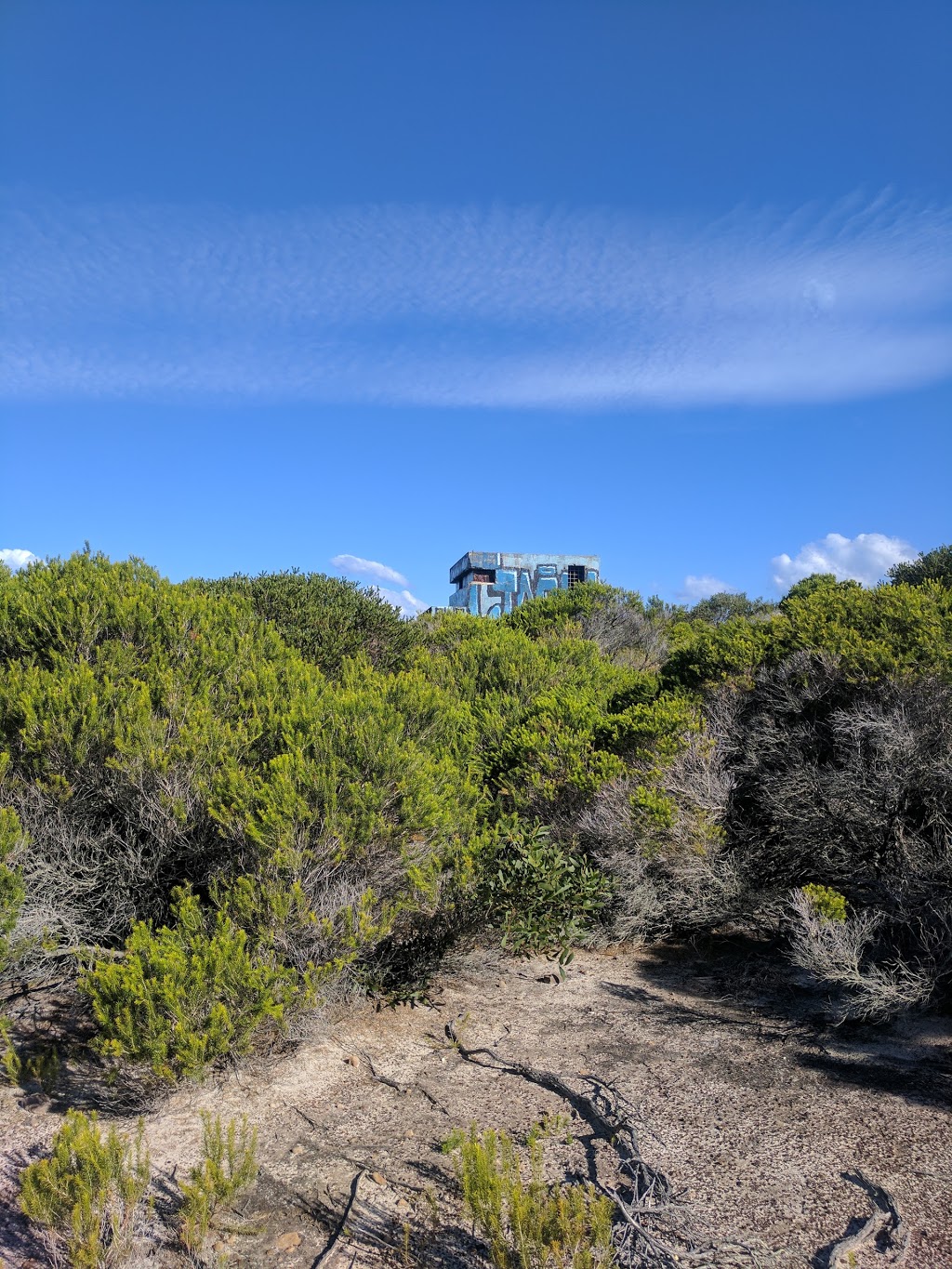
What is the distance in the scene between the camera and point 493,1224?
8.44ft

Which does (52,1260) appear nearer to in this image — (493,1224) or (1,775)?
(493,1224)

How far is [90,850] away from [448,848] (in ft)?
7.08

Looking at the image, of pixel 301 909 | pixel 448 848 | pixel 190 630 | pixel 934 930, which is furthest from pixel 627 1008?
pixel 190 630

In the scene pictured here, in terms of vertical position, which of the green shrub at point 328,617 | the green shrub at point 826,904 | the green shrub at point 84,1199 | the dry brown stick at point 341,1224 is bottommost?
the dry brown stick at point 341,1224

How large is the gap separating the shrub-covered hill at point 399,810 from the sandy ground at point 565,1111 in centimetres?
35

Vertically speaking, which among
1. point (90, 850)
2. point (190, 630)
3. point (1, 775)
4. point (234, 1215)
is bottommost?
point (234, 1215)

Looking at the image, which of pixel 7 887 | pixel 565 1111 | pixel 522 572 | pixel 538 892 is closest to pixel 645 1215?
pixel 565 1111

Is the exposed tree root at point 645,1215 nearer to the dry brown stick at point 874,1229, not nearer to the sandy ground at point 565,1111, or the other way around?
the sandy ground at point 565,1111

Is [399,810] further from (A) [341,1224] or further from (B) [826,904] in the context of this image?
(B) [826,904]

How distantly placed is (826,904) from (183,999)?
355cm

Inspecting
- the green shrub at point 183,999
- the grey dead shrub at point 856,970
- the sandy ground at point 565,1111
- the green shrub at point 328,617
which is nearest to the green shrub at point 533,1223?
the sandy ground at point 565,1111

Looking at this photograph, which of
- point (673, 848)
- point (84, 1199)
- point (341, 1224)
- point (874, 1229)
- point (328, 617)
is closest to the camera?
point (84, 1199)

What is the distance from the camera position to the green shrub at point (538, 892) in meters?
5.51

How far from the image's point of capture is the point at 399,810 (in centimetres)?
477
